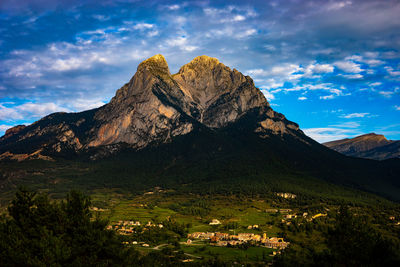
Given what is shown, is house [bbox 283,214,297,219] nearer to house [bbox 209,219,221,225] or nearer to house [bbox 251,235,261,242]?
house [bbox 209,219,221,225]

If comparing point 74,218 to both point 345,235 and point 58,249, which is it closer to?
point 58,249

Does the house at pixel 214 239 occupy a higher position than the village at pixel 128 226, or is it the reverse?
the village at pixel 128 226

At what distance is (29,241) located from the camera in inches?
1955

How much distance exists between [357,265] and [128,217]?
148m

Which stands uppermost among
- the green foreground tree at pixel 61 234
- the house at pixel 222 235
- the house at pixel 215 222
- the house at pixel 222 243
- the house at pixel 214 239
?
the green foreground tree at pixel 61 234

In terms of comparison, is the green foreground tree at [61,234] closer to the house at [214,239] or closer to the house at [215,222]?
the house at [214,239]

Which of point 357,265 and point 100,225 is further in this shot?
point 100,225

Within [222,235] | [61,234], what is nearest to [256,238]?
[222,235]

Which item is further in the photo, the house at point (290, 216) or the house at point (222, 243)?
the house at point (290, 216)

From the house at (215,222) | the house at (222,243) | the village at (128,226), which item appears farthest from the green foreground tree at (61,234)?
the house at (215,222)

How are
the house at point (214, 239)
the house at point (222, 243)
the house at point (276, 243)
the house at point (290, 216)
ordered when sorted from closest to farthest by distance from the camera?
the house at point (276, 243) → the house at point (222, 243) → the house at point (214, 239) → the house at point (290, 216)

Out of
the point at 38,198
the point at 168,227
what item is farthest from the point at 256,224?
the point at 38,198

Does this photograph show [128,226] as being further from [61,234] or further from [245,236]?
[61,234]

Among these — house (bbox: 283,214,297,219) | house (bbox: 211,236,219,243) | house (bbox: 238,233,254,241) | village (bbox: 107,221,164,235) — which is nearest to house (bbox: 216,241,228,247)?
house (bbox: 211,236,219,243)
